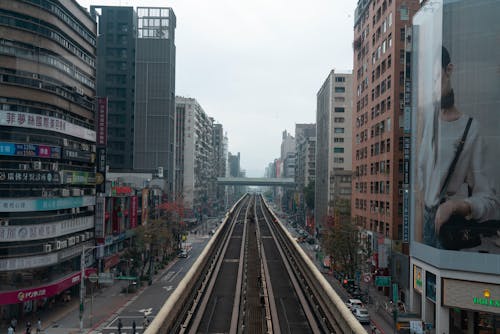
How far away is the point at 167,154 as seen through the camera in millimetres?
101750

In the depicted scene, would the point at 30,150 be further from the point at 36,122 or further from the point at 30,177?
the point at 36,122

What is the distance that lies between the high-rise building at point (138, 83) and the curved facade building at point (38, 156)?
5118 centimetres

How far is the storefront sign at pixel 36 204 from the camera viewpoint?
38.9m

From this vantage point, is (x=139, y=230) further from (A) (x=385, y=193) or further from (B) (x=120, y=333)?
(A) (x=385, y=193)

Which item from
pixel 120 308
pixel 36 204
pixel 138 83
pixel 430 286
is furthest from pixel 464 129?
pixel 138 83

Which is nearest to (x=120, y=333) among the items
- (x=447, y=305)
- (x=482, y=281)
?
(x=447, y=305)

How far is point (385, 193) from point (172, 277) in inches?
1220

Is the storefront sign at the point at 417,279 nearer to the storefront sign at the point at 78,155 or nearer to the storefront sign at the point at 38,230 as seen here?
the storefront sign at the point at 38,230

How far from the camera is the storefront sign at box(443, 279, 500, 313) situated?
113 feet

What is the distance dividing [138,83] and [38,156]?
6158 cm

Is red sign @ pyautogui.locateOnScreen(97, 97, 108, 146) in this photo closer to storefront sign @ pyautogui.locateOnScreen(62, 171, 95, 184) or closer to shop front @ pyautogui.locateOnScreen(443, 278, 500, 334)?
storefront sign @ pyautogui.locateOnScreen(62, 171, 95, 184)

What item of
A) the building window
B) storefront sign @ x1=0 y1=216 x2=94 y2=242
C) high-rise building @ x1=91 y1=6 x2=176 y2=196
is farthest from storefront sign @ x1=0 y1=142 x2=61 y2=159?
the building window

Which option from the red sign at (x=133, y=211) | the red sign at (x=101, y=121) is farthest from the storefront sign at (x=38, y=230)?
the red sign at (x=133, y=211)

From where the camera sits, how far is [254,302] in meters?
35.2
